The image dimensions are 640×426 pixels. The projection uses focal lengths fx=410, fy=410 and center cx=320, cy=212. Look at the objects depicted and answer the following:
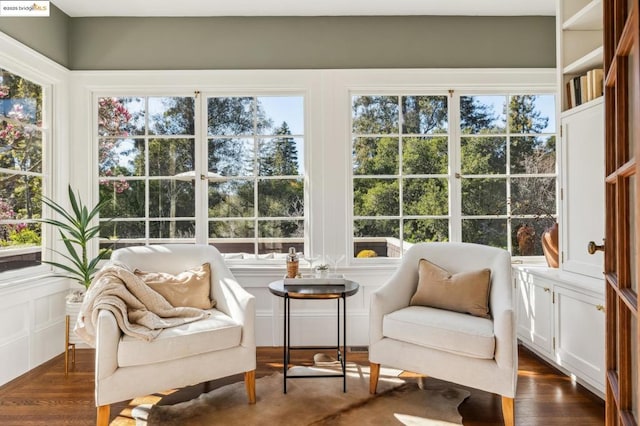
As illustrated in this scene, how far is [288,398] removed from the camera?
8.11 ft

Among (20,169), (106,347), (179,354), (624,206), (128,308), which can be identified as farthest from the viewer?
(20,169)

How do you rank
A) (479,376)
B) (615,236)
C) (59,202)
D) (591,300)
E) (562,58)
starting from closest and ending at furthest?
(615,236), (479,376), (591,300), (562,58), (59,202)

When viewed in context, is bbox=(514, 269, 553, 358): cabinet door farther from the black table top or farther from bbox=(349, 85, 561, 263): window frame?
the black table top

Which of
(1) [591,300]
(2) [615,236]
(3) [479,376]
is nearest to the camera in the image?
(2) [615,236]

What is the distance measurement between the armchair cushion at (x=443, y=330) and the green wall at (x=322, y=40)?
210 centimetres

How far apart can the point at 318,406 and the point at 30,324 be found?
2196 millimetres

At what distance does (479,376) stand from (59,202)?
3358mm

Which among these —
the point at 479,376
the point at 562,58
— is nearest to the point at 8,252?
the point at 479,376

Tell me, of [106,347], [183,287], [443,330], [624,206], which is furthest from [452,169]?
[106,347]

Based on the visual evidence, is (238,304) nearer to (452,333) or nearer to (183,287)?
(183,287)

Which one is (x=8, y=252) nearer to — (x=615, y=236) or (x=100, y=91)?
(x=100, y=91)

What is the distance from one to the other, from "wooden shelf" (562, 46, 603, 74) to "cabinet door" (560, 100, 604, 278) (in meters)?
0.32

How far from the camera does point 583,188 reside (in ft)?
8.32

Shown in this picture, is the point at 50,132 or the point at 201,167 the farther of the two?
the point at 201,167
